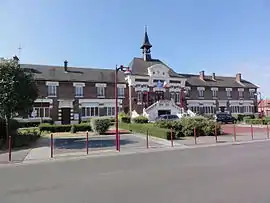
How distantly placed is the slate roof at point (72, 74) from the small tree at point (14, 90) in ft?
72.2

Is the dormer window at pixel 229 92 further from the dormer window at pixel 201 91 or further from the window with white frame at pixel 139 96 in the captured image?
the window with white frame at pixel 139 96

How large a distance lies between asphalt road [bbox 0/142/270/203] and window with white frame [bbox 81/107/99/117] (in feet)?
109

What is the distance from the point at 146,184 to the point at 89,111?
37.7 m

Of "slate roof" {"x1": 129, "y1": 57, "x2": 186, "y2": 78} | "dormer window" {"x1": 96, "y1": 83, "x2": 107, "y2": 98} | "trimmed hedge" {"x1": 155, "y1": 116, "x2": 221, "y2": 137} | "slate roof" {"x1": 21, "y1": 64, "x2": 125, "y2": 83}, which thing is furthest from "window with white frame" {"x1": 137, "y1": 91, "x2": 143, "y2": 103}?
"trimmed hedge" {"x1": 155, "y1": 116, "x2": 221, "y2": 137}

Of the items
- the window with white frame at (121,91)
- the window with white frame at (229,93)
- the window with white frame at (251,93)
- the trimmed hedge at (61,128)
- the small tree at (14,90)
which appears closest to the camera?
the small tree at (14,90)

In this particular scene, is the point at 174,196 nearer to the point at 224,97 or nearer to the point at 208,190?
the point at 208,190

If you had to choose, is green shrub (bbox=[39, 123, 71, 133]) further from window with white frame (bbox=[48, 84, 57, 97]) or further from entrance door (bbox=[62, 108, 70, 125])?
window with white frame (bbox=[48, 84, 57, 97])

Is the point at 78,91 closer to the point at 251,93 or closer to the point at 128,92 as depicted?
the point at 128,92

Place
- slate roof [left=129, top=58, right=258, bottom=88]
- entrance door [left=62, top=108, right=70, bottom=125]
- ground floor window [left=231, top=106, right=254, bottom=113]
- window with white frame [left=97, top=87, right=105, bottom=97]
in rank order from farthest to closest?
ground floor window [left=231, top=106, right=254, bottom=113] → slate roof [left=129, top=58, right=258, bottom=88] → window with white frame [left=97, top=87, right=105, bottom=97] → entrance door [left=62, top=108, right=70, bottom=125]

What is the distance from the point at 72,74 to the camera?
45.2 meters

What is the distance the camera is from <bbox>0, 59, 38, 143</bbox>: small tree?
61.6ft

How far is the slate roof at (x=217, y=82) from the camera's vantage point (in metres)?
55.4

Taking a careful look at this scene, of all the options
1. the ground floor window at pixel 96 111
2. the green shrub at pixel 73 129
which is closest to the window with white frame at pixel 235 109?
the ground floor window at pixel 96 111

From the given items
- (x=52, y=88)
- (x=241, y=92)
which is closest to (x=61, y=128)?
(x=52, y=88)
